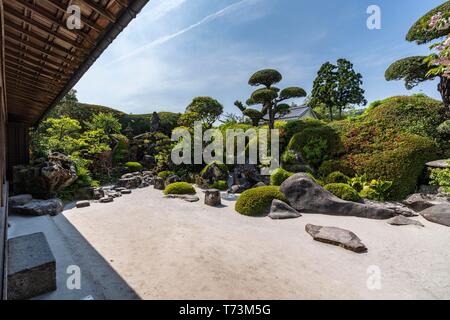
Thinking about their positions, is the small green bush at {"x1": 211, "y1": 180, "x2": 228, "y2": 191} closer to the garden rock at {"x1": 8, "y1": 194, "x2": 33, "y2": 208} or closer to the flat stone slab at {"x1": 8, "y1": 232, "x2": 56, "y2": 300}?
the garden rock at {"x1": 8, "y1": 194, "x2": 33, "y2": 208}

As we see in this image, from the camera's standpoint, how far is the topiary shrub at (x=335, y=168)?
918cm

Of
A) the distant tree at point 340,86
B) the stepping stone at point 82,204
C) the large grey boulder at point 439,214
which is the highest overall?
the distant tree at point 340,86

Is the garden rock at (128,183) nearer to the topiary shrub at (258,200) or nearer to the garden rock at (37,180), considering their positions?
the garden rock at (37,180)

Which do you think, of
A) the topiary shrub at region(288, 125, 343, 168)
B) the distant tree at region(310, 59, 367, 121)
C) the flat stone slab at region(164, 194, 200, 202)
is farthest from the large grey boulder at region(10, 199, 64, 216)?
the distant tree at region(310, 59, 367, 121)

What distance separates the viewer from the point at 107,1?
7.45ft

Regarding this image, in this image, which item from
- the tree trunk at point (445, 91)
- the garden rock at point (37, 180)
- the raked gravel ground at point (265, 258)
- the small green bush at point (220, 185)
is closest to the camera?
the raked gravel ground at point (265, 258)

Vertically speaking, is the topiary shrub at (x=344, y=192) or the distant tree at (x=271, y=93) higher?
the distant tree at (x=271, y=93)

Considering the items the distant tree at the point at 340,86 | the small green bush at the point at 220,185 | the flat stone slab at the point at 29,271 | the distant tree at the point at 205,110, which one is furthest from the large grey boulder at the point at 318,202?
the distant tree at the point at 340,86

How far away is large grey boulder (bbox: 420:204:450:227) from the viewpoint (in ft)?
16.7

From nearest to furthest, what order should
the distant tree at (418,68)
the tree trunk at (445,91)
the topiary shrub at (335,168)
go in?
the distant tree at (418,68), the tree trunk at (445,91), the topiary shrub at (335,168)

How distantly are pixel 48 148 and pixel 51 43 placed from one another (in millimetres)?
9582

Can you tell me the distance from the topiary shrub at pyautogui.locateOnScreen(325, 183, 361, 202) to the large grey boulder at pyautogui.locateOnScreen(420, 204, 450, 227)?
1.73 m

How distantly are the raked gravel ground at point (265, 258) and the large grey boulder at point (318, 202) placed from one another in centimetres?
44
